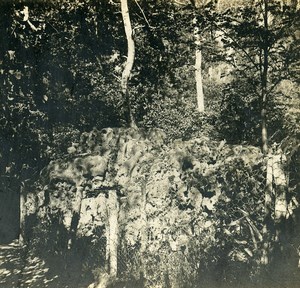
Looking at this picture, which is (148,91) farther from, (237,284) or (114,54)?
(237,284)

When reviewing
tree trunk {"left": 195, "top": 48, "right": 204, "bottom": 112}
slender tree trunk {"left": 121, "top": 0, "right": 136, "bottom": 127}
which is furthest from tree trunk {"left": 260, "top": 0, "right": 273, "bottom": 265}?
slender tree trunk {"left": 121, "top": 0, "right": 136, "bottom": 127}

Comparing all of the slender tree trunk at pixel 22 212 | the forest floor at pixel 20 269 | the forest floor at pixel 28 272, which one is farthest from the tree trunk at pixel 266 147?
the slender tree trunk at pixel 22 212

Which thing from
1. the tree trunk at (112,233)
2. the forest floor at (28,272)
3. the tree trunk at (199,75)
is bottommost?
the forest floor at (28,272)

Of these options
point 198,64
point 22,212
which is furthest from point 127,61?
point 22,212

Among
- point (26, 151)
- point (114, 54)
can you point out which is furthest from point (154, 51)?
point (26, 151)

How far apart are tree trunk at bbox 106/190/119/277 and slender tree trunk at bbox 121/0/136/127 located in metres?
0.41

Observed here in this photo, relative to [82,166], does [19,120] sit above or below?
above

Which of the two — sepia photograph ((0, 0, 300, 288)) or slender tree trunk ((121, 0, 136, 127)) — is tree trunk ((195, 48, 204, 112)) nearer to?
sepia photograph ((0, 0, 300, 288))

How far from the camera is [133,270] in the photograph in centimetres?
179

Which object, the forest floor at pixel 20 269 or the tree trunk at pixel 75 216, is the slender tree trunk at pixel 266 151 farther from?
the forest floor at pixel 20 269

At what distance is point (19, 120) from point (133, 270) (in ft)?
3.19

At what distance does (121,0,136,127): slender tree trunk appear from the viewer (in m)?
1.76

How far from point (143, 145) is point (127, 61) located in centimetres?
44

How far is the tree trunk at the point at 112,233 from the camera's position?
1795 mm
